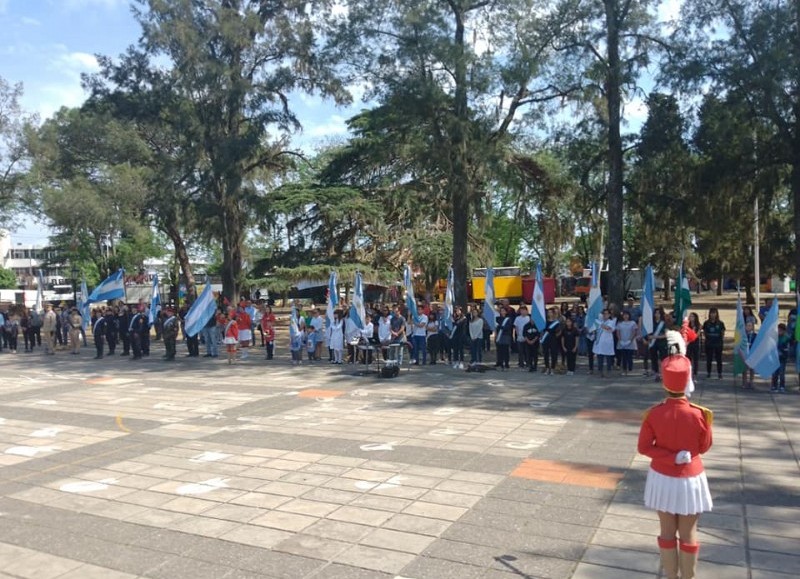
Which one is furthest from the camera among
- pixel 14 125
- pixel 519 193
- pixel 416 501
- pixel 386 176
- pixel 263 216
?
pixel 14 125

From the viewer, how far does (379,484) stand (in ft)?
25.0

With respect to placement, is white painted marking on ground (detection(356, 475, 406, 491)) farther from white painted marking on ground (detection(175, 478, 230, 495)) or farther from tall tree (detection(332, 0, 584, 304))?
tall tree (detection(332, 0, 584, 304))

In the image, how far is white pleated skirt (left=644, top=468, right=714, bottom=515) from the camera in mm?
4578

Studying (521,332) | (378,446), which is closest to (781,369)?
(521,332)

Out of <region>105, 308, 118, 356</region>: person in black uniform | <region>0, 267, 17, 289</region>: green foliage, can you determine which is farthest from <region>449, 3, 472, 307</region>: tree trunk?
<region>0, 267, 17, 289</region>: green foliage

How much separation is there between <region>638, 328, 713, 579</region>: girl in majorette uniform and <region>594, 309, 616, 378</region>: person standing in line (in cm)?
1168

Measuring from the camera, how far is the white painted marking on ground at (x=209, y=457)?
891 cm

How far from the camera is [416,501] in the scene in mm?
7000

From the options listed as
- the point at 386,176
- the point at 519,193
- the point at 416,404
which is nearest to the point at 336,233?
the point at 386,176

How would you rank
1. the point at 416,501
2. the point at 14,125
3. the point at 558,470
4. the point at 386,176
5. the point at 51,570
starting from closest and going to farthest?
the point at 51,570, the point at 416,501, the point at 558,470, the point at 386,176, the point at 14,125

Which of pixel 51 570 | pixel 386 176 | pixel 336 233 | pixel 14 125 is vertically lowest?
pixel 51 570

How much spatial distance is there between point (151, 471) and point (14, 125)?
33640 mm

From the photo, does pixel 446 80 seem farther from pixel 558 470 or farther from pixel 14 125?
pixel 14 125

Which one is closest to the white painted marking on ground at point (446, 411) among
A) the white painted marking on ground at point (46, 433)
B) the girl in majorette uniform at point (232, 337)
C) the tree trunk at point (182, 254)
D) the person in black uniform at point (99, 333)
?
the white painted marking on ground at point (46, 433)
